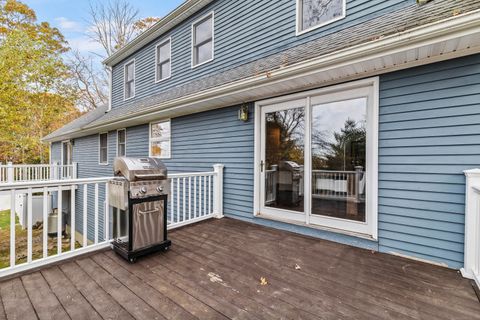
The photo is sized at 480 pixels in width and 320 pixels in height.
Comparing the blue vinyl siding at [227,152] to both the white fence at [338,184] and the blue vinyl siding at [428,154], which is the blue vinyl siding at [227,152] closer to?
the white fence at [338,184]

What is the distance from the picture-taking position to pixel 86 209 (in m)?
2.96

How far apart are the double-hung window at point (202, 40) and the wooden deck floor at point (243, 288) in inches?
190

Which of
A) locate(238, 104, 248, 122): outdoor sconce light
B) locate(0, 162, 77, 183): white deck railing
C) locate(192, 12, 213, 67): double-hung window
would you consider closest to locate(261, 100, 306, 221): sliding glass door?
locate(238, 104, 248, 122): outdoor sconce light

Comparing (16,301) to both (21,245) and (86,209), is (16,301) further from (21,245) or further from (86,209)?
(21,245)

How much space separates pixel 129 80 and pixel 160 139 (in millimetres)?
3573

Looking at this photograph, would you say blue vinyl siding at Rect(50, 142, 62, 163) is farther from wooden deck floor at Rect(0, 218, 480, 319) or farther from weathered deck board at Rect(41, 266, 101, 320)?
weathered deck board at Rect(41, 266, 101, 320)

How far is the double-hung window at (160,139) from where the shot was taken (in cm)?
635

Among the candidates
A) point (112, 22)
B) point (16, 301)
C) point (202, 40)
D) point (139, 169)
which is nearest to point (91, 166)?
point (202, 40)

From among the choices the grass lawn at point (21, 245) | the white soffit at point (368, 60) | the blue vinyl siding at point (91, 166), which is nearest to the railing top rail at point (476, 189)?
the white soffit at point (368, 60)

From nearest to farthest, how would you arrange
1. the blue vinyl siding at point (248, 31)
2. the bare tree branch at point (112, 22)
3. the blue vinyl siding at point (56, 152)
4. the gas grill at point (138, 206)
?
the gas grill at point (138, 206) < the blue vinyl siding at point (248, 31) < the blue vinyl siding at point (56, 152) < the bare tree branch at point (112, 22)

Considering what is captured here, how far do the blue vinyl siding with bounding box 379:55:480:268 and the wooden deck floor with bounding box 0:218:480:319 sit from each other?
0.93 ft

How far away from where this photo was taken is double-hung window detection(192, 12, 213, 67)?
5.80 metres

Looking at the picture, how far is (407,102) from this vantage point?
2.80 metres

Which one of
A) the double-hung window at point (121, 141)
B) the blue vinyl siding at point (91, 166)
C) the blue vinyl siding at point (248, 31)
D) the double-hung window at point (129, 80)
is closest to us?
the blue vinyl siding at point (248, 31)
